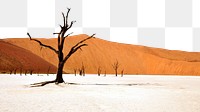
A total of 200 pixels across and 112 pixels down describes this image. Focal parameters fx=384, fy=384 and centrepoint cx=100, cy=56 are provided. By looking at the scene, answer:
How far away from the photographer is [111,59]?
13525cm

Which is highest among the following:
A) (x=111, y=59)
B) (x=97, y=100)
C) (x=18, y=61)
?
(x=97, y=100)

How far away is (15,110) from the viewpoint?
1115 cm

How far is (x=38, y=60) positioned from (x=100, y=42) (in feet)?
139

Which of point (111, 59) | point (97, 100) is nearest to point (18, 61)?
point (111, 59)

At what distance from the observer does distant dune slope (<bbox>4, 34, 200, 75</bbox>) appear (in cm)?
12719

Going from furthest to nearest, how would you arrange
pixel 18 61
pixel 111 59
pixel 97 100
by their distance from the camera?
pixel 111 59 → pixel 18 61 → pixel 97 100

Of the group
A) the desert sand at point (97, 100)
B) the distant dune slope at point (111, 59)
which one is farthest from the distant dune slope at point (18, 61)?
the desert sand at point (97, 100)

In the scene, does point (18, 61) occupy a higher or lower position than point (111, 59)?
higher

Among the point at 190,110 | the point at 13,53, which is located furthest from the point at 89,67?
the point at 190,110

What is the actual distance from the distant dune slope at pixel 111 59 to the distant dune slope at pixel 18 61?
1346cm

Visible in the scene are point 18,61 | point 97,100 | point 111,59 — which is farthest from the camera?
point 111,59

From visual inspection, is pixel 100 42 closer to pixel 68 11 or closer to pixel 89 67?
pixel 89 67

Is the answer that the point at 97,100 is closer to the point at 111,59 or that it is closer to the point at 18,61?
the point at 18,61

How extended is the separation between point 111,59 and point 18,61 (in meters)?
43.6
